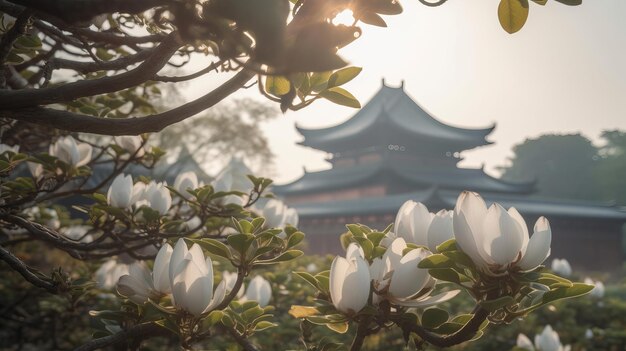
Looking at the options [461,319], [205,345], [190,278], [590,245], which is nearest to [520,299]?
[461,319]

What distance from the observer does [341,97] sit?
1099 mm

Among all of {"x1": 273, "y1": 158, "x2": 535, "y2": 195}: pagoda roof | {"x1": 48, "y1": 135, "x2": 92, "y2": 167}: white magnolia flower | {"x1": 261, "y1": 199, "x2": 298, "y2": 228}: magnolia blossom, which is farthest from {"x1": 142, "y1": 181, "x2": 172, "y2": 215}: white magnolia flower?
Answer: {"x1": 273, "y1": 158, "x2": 535, "y2": 195}: pagoda roof

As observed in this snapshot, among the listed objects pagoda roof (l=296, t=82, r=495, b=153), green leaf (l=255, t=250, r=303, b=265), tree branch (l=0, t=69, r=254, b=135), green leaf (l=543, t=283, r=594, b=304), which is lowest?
green leaf (l=255, t=250, r=303, b=265)

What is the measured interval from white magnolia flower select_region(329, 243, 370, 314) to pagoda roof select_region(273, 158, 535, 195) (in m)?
17.3

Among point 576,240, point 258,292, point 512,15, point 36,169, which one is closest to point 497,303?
point 512,15

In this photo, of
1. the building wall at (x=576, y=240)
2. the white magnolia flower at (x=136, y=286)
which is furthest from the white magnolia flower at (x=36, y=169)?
the building wall at (x=576, y=240)

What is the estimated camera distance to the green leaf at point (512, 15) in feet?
3.24

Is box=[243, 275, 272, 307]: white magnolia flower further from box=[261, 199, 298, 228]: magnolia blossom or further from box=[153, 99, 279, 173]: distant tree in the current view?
box=[153, 99, 279, 173]: distant tree

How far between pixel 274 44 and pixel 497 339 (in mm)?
5147

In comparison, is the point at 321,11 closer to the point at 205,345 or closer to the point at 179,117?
the point at 179,117

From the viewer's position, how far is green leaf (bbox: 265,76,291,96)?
3.33 ft

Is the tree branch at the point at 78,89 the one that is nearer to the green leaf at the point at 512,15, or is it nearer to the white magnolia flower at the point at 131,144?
the green leaf at the point at 512,15

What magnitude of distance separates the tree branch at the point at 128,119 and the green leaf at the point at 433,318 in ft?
1.77

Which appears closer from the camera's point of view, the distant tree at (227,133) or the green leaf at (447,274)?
the green leaf at (447,274)
